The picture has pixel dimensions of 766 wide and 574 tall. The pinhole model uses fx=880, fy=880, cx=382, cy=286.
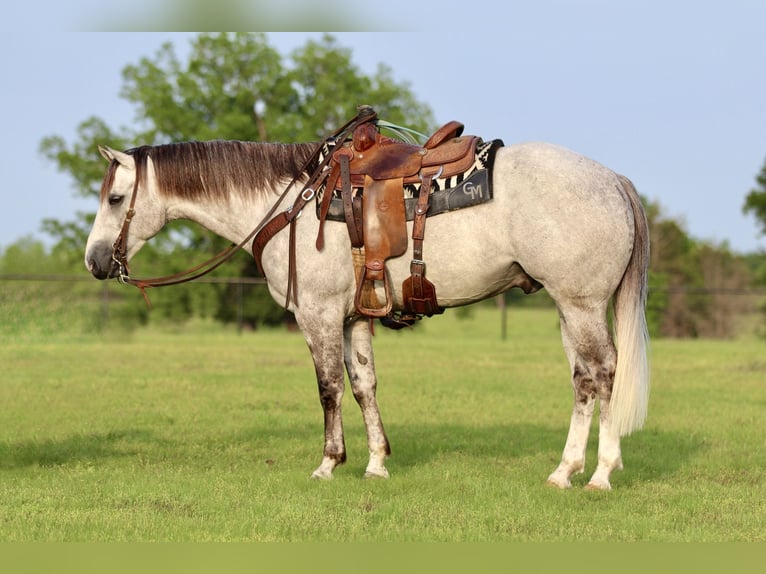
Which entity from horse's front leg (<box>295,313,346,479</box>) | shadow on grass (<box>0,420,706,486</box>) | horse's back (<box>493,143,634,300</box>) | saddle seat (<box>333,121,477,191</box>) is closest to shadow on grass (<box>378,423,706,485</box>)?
shadow on grass (<box>0,420,706,486</box>)

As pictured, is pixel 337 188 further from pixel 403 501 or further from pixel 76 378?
pixel 76 378

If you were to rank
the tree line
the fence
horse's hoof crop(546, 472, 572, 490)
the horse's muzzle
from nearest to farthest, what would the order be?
horse's hoof crop(546, 472, 572, 490), the horse's muzzle, the fence, the tree line

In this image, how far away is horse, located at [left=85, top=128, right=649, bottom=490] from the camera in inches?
209

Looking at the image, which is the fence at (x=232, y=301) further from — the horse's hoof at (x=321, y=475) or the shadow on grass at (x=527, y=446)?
the horse's hoof at (x=321, y=475)

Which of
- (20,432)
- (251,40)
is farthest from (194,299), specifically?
(20,432)

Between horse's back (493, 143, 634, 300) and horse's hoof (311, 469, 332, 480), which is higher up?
horse's back (493, 143, 634, 300)

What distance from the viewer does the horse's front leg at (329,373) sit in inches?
228

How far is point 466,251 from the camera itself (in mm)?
5520

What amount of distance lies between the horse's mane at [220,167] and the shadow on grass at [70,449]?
2148 millimetres

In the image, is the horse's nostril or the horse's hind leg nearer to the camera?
the horse's hind leg

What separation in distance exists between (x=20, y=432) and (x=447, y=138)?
197 inches

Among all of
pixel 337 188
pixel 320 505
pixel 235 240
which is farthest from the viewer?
pixel 235 240

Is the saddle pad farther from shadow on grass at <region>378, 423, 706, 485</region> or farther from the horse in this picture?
shadow on grass at <region>378, 423, 706, 485</region>

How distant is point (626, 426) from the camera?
17.6ft
